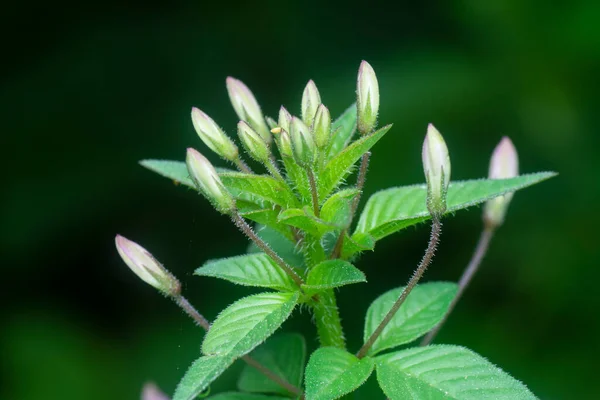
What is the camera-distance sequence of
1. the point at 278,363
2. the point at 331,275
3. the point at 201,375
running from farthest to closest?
the point at 278,363, the point at 331,275, the point at 201,375

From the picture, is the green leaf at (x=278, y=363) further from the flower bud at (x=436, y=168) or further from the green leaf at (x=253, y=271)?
the flower bud at (x=436, y=168)

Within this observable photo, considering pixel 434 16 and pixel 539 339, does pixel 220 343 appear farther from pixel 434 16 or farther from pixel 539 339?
pixel 434 16

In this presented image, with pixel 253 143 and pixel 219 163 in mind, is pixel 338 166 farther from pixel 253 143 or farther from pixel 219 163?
pixel 219 163

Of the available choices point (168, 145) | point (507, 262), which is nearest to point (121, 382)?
point (168, 145)

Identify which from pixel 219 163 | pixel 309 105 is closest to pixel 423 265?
pixel 309 105

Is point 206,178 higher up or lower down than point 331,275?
higher up

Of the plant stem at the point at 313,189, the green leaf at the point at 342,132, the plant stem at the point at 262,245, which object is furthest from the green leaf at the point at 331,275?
the green leaf at the point at 342,132
